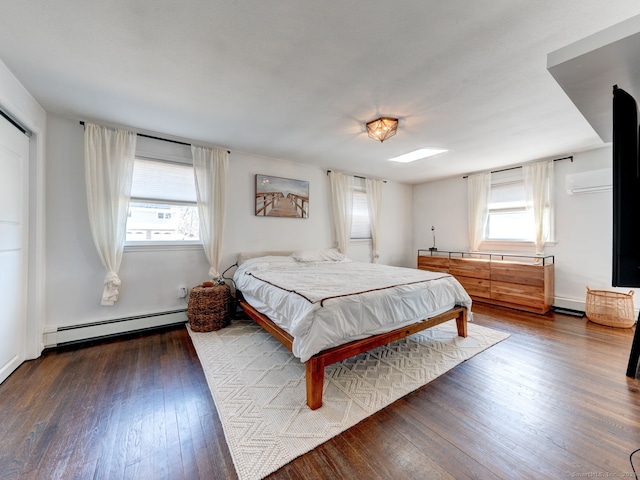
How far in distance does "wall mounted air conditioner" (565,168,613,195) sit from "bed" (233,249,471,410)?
2627 mm

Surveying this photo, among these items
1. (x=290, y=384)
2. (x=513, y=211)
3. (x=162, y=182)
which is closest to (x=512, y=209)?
(x=513, y=211)

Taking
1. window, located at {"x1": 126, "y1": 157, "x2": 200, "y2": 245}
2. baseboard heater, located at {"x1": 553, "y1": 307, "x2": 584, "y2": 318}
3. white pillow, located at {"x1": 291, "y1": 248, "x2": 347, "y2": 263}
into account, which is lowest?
baseboard heater, located at {"x1": 553, "y1": 307, "x2": 584, "y2": 318}

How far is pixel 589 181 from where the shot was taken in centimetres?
350

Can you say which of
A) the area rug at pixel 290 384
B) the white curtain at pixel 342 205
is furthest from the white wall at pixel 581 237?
the white curtain at pixel 342 205

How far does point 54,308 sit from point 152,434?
2.14 m

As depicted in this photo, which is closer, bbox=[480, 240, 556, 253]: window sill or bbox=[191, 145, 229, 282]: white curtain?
bbox=[191, 145, 229, 282]: white curtain

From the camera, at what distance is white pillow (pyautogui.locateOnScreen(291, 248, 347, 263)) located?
3.77 m

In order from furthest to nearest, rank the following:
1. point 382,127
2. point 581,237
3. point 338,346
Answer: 1. point 581,237
2. point 382,127
3. point 338,346

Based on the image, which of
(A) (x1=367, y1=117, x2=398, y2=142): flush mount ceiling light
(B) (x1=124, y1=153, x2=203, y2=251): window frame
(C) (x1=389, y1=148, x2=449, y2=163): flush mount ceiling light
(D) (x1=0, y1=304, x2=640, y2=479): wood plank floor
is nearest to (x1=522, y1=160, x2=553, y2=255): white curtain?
(C) (x1=389, y1=148, x2=449, y2=163): flush mount ceiling light

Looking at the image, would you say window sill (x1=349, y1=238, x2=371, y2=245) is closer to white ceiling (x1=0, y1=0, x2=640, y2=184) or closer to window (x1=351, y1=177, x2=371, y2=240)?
window (x1=351, y1=177, x2=371, y2=240)

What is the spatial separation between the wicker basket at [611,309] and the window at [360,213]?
332 centimetres

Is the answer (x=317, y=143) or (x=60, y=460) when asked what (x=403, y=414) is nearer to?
(x=60, y=460)

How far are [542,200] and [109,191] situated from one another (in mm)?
5869

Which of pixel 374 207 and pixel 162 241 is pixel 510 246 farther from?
pixel 162 241
